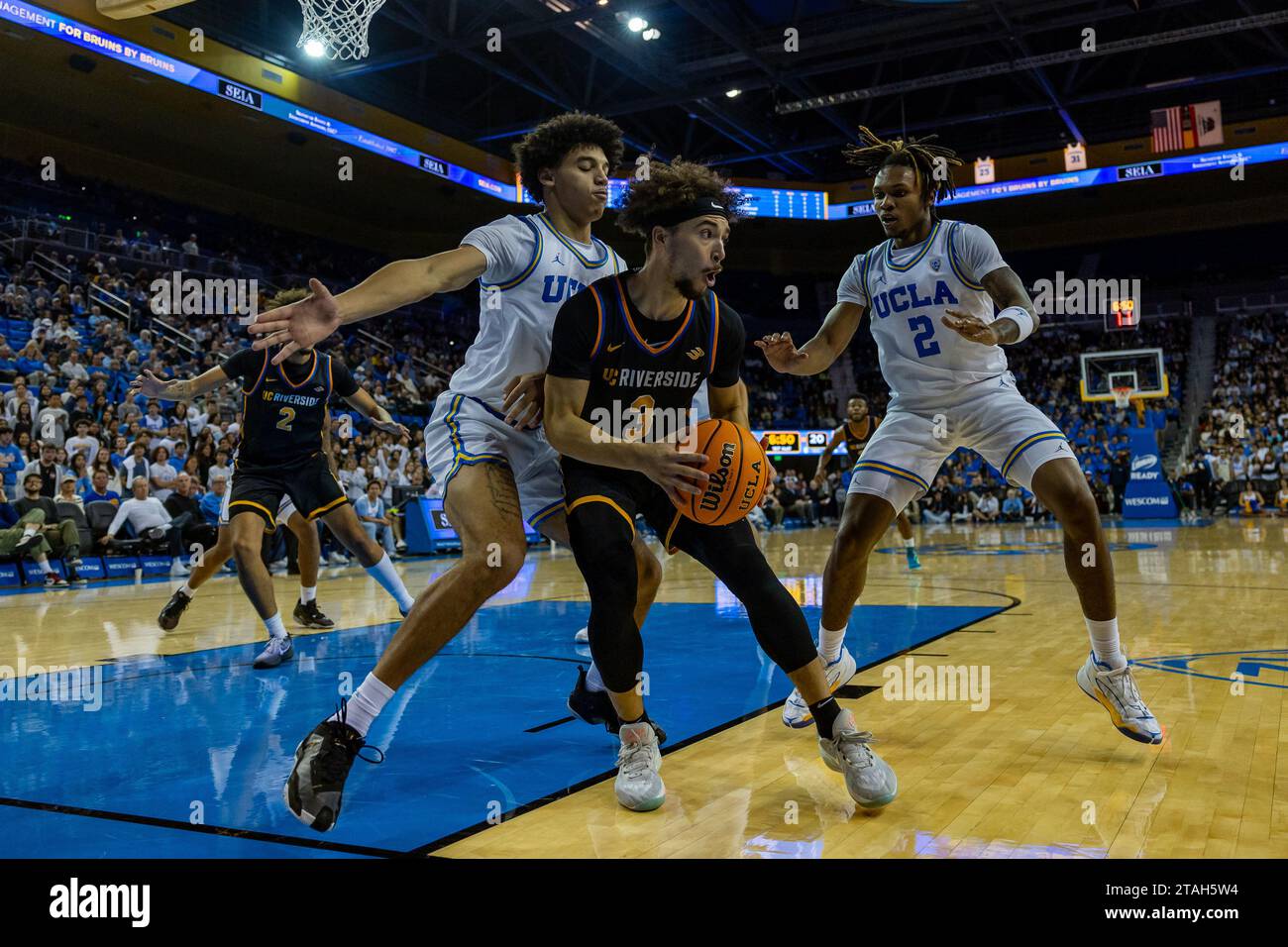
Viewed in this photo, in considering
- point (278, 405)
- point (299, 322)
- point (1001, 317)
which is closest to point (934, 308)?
point (1001, 317)

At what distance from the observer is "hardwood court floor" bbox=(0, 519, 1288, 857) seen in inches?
92.6

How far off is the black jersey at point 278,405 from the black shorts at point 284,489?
0.05 m

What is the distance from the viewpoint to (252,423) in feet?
17.9

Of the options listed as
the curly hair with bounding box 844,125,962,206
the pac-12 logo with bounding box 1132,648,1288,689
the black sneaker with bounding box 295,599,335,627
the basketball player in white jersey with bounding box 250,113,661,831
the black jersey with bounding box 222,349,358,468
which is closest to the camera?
the basketball player in white jersey with bounding box 250,113,661,831

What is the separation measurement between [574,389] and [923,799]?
147 cm

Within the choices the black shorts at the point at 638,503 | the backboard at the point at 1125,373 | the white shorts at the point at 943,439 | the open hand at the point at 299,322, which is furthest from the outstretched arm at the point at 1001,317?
the backboard at the point at 1125,373

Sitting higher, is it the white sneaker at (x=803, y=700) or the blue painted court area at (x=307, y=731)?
the white sneaker at (x=803, y=700)

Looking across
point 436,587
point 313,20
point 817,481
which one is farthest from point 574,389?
point 313,20

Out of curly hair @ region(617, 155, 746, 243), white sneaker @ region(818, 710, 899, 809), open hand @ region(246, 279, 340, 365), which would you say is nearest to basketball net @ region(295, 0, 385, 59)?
curly hair @ region(617, 155, 746, 243)

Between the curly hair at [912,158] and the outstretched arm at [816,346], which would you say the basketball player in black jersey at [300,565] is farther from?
the curly hair at [912,158]

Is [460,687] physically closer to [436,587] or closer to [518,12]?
[436,587]

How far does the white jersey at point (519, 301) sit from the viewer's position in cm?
326

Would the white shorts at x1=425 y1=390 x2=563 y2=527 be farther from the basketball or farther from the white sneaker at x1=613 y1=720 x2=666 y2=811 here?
the white sneaker at x1=613 y1=720 x2=666 y2=811

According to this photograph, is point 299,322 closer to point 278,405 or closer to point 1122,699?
point 1122,699
